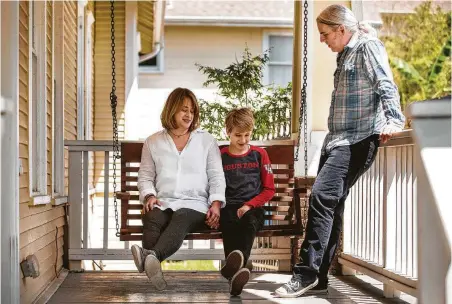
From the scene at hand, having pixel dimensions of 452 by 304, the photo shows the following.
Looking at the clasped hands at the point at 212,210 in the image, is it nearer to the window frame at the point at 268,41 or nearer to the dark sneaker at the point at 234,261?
the dark sneaker at the point at 234,261

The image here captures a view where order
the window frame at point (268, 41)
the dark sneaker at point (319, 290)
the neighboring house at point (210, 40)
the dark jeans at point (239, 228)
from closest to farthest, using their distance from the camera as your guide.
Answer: the dark jeans at point (239, 228) < the dark sneaker at point (319, 290) < the neighboring house at point (210, 40) < the window frame at point (268, 41)

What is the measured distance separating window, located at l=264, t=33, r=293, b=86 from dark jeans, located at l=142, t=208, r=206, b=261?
11.7 meters

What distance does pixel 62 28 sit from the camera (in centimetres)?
658

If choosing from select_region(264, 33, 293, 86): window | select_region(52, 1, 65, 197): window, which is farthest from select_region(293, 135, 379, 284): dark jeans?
select_region(264, 33, 293, 86): window

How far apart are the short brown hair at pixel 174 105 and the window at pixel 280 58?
11.4 m

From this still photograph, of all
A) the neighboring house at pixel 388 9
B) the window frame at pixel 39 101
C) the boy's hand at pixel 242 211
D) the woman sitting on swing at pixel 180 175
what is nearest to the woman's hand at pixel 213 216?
the woman sitting on swing at pixel 180 175

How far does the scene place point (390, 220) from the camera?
14.8 feet

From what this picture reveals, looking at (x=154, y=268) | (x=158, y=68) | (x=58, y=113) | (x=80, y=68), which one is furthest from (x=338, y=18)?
(x=158, y=68)

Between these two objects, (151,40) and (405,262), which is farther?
(151,40)

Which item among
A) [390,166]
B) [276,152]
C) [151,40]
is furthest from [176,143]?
[151,40]

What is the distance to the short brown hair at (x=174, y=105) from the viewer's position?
4.55 m

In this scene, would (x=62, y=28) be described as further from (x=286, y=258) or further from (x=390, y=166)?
(x=390, y=166)

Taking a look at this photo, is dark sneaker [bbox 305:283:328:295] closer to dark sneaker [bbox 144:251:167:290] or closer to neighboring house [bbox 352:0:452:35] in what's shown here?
dark sneaker [bbox 144:251:167:290]

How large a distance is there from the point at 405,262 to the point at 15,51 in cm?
227
